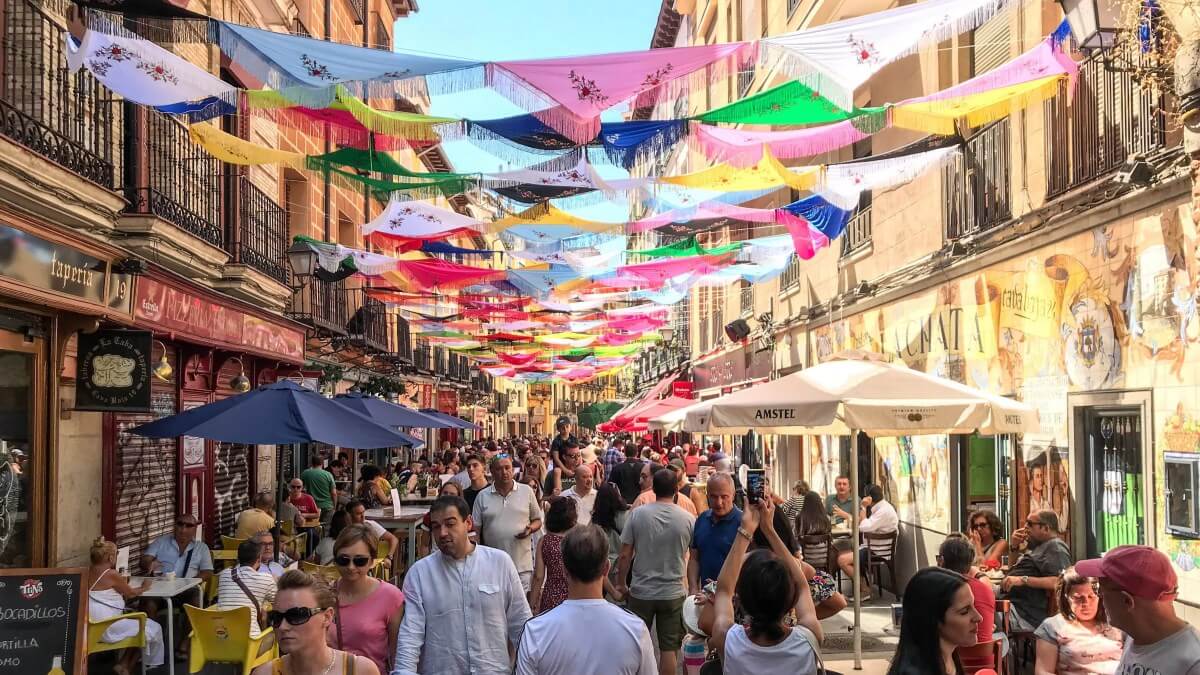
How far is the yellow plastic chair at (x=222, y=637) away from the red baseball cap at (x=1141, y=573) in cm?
569

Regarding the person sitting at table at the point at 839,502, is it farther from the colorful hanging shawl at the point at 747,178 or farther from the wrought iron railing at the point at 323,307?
the wrought iron railing at the point at 323,307

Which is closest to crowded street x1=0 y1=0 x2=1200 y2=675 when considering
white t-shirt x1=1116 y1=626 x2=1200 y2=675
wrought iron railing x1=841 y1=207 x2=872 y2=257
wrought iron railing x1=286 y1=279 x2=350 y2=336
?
white t-shirt x1=1116 y1=626 x2=1200 y2=675

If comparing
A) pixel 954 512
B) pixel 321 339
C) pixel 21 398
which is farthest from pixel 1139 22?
pixel 321 339

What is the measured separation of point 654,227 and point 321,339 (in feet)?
34.6

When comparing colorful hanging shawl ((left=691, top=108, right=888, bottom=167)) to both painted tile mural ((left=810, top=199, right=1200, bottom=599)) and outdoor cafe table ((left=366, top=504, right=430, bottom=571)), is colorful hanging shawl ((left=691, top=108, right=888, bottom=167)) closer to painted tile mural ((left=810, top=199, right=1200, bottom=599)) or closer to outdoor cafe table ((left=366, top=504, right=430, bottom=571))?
painted tile mural ((left=810, top=199, right=1200, bottom=599))

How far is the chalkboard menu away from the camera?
608 cm

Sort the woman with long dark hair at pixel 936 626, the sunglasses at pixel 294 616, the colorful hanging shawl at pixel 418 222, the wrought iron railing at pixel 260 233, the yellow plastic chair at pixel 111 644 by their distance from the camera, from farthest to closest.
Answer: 1. the wrought iron railing at pixel 260 233
2. the colorful hanging shawl at pixel 418 222
3. the yellow plastic chair at pixel 111 644
4. the sunglasses at pixel 294 616
5. the woman with long dark hair at pixel 936 626

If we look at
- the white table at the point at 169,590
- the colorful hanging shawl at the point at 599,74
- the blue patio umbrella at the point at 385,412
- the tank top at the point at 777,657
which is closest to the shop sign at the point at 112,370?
the white table at the point at 169,590

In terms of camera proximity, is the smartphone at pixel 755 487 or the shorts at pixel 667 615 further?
the shorts at pixel 667 615

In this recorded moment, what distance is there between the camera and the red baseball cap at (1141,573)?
3.27 m

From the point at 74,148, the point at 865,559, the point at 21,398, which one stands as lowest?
the point at 865,559

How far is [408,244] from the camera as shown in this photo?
55.7ft

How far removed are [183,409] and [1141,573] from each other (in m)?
12.7

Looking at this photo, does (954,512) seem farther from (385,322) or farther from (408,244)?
(385,322)
